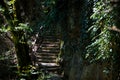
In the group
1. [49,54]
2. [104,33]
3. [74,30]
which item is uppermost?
[74,30]

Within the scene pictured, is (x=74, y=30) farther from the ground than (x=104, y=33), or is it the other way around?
(x=74, y=30)

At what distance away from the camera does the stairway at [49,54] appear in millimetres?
10004

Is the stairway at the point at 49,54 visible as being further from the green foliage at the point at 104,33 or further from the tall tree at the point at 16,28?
the green foliage at the point at 104,33

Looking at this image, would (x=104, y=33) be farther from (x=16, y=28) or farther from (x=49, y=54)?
(x=49, y=54)

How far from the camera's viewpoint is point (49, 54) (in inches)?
428

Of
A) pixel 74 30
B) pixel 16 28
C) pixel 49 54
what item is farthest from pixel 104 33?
pixel 49 54

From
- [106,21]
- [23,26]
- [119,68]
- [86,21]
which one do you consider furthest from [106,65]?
[23,26]

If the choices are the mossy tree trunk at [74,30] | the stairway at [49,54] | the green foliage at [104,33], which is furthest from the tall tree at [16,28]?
the stairway at [49,54]

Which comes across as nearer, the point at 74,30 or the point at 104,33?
the point at 104,33

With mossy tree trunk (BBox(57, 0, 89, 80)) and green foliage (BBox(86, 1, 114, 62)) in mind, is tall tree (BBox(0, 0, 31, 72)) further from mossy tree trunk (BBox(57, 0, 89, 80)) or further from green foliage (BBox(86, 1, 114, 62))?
green foliage (BBox(86, 1, 114, 62))

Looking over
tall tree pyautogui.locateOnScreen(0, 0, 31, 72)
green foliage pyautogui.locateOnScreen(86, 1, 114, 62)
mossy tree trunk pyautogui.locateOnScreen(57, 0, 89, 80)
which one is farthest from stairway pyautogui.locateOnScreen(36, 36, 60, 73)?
green foliage pyautogui.locateOnScreen(86, 1, 114, 62)

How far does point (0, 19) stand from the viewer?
6.74m

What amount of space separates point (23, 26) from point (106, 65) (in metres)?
2.29

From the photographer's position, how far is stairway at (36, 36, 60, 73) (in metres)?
10.0
